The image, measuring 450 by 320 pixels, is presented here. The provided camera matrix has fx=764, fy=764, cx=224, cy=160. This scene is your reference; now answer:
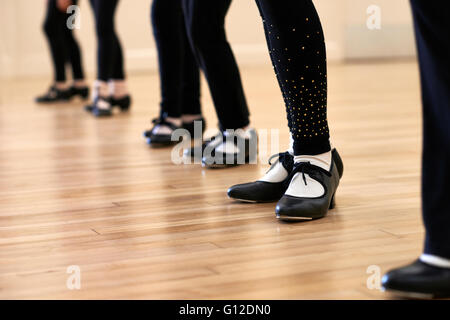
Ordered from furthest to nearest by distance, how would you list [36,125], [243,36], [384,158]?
[243,36] < [36,125] < [384,158]

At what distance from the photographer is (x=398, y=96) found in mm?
3516

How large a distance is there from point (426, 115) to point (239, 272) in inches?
12.3

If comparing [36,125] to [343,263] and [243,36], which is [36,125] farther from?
[243,36]

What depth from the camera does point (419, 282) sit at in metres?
0.85

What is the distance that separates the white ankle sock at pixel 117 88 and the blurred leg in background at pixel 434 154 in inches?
95.8

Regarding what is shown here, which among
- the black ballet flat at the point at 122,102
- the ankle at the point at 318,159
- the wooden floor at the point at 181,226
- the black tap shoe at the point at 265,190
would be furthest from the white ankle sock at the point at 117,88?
the ankle at the point at 318,159

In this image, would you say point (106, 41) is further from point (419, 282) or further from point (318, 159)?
point (419, 282)

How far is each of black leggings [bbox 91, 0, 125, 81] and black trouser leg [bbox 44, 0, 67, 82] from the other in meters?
0.72

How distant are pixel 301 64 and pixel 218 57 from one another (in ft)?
1.57

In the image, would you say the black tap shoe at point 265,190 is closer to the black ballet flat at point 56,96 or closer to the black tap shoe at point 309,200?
the black tap shoe at point 309,200

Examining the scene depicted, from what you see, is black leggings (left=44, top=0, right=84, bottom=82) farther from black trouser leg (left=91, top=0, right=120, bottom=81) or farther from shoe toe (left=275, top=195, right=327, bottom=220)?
shoe toe (left=275, top=195, right=327, bottom=220)

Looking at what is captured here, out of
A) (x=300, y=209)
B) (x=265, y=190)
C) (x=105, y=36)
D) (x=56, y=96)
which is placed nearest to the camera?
(x=300, y=209)

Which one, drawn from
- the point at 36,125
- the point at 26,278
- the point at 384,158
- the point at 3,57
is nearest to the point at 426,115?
the point at 26,278

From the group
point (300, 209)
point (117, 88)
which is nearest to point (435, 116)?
point (300, 209)
